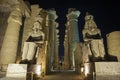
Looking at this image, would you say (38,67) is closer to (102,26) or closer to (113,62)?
(113,62)

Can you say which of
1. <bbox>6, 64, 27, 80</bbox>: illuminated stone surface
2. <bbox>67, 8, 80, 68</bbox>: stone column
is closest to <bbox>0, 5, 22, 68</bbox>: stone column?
<bbox>6, 64, 27, 80</bbox>: illuminated stone surface

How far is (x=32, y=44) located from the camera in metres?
8.55

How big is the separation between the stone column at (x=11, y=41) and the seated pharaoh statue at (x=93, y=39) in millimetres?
7928

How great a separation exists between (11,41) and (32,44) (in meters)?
6.46

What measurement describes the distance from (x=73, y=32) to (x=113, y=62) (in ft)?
44.0

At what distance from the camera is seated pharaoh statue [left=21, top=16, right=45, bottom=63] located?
27.1 feet

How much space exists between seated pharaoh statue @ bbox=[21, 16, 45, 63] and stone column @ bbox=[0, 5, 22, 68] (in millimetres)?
5840

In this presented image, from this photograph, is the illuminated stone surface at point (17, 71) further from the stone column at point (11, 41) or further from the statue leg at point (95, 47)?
the stone column at point (11, 41)

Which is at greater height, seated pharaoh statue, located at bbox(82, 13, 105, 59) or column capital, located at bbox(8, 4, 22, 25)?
column capital, located at bbox(8, 4, 22, 25)

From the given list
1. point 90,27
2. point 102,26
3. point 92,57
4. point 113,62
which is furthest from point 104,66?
point 102,26

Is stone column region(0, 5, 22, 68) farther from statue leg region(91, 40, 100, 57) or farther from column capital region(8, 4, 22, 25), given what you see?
statue leg region(91, 40, 100, 57)

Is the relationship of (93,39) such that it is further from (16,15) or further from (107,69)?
(16,15)

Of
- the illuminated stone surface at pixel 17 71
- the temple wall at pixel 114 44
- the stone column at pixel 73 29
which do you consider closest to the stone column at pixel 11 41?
the illuminated stone surface at pixel 17 71

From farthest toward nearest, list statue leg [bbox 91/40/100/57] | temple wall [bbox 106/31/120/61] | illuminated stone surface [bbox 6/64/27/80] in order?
temple wall [bbox 106/31/120/61]
statue leg [bbox 91/40/100/57]
illuminated stone surface [bbox 6/64/27/80]
